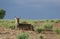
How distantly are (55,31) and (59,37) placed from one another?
4.07 m

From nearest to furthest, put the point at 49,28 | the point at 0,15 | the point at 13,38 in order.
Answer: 1. the point at 13,38
2. the point at 49,28
3. the point at 0,15

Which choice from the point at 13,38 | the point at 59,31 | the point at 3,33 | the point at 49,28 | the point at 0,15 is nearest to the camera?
the point at 13,38

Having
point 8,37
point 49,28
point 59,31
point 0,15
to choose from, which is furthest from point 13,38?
point 0,15

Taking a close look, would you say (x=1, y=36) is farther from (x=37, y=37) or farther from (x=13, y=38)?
(x=37, y=37)

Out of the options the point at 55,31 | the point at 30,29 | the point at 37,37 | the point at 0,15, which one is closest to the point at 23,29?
the point at 30,29

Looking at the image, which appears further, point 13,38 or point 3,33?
point 3,33

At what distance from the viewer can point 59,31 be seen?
32.0 metres

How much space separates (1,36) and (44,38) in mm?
3986

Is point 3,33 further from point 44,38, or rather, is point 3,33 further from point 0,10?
point 0,10

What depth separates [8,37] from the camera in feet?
90.9

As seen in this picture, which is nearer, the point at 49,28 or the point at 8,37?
the point at 8,37

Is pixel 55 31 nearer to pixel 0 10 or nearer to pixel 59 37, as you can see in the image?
pixel 59 37

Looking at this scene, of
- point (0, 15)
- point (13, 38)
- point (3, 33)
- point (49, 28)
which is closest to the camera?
point (13, 38)

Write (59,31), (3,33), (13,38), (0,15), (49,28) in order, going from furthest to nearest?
Answer: (0,15)
(49,28)
(59,31)
(3,33)
(13,38)
